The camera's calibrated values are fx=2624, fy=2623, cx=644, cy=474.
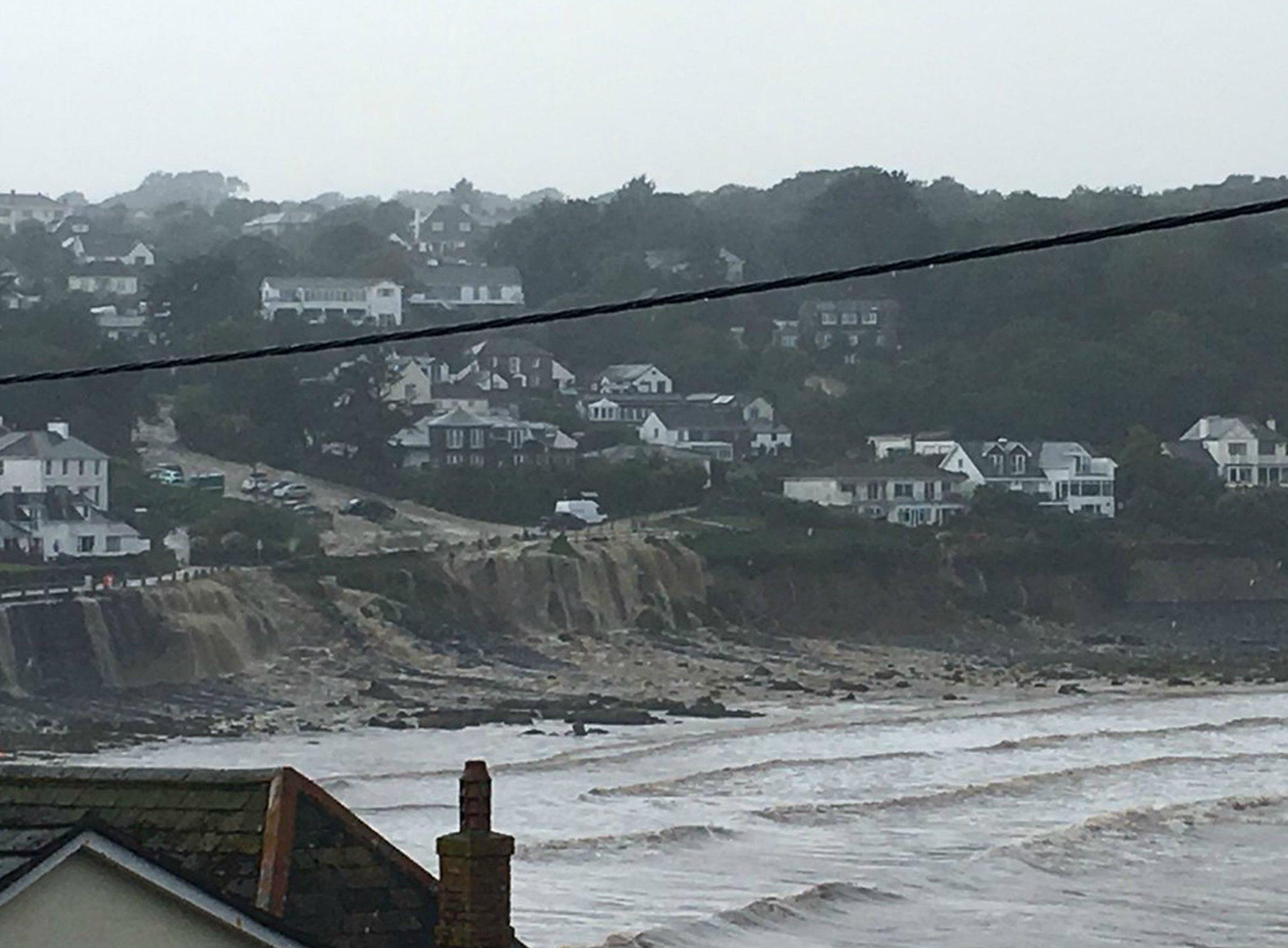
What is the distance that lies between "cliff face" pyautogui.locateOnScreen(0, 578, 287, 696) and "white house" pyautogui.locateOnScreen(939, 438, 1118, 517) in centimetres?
3153

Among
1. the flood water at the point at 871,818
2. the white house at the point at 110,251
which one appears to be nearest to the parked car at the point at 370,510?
the flood water at the point at 871,818

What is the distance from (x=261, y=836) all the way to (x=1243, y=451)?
82333 millimetres

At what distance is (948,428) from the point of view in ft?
286

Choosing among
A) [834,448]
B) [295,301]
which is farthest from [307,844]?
[295,301]

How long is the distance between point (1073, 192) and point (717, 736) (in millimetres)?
95997

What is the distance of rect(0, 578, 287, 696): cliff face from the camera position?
4844 centimetres

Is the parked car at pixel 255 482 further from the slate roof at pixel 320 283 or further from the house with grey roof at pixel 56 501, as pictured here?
the slate roof at pixel 320 283

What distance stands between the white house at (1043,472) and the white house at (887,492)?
→ 5.80 ft

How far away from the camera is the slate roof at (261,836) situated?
6363 mm

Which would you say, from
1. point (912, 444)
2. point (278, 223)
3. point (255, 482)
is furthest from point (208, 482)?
point (278, 223)

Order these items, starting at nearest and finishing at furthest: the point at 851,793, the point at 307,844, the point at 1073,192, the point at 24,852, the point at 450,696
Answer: the point at 24,852
the point at 307,844
the point at 851,793
the point at 450,696
the point at 1073,192

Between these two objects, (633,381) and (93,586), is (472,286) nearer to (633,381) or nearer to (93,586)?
(633,381)

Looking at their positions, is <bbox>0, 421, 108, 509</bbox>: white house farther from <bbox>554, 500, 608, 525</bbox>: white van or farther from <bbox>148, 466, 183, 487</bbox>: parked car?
<bbox>554, 500, 608, 525</bbox>: white van

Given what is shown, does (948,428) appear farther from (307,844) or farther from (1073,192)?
(307,844)
